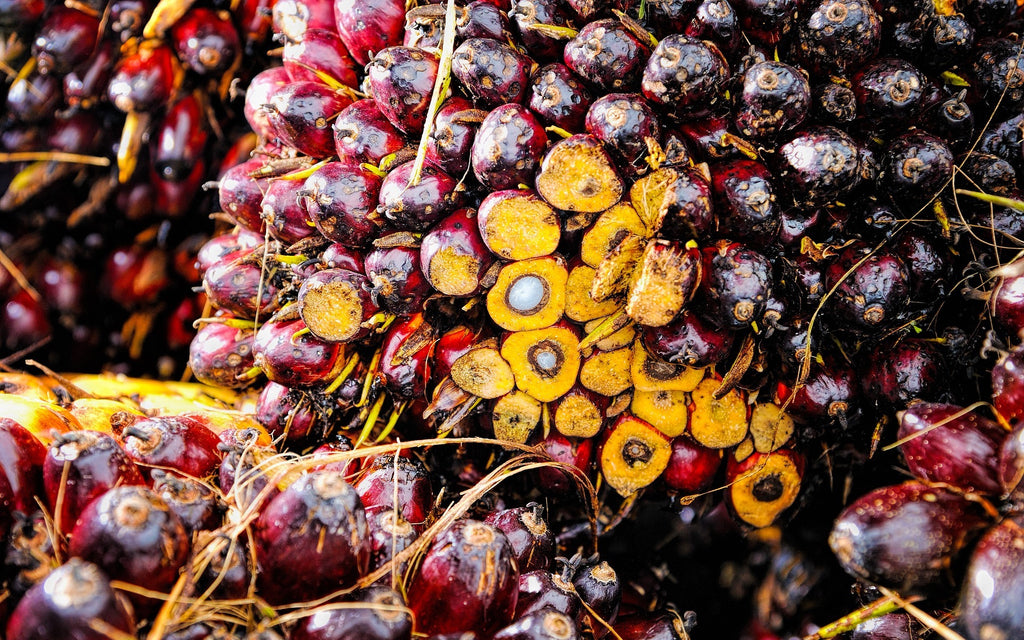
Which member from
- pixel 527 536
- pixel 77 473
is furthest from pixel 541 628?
pixel 77 473

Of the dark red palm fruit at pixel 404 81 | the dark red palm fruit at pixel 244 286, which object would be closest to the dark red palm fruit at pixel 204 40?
the dark red palm fruit at pixel 244 286

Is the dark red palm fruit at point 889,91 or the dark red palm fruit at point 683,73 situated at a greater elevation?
the dark red palm fruit at point 683,73

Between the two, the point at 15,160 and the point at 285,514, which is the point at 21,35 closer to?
the point at 15,160

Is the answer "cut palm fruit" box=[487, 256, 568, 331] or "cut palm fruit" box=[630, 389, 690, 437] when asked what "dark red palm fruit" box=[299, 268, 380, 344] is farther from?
"cut palm fruit" box=[630, 389, 690, 437]

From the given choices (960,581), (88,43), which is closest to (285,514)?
(960,581)

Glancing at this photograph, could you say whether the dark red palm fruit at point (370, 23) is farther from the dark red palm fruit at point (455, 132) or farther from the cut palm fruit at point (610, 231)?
the cut palm fruit at point (610, 231)
